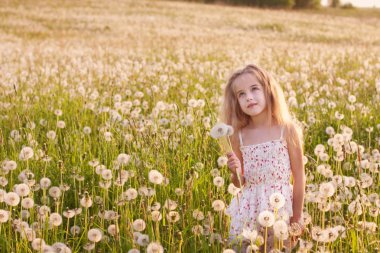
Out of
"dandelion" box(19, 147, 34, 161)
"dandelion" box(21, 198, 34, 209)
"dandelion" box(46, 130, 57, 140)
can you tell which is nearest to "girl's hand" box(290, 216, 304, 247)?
"dandelion" box(21, 198, 34, 209)

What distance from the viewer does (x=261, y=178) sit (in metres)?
3.38

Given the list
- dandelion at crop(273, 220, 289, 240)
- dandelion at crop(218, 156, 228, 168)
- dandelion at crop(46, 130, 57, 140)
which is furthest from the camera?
dandelion at crop(46, 130, 57, 140)

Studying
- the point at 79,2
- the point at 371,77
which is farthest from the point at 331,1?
the point at 371,77

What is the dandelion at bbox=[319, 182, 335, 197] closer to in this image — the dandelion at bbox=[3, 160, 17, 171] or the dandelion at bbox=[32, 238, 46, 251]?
the dandelion at bbox=[32, 238, 46, 251]

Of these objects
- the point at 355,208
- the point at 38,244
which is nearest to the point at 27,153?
the point at 38,244

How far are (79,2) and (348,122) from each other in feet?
126

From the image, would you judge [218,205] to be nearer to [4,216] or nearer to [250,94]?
[250,94]

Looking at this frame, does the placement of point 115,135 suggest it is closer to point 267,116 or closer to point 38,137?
point 38,137

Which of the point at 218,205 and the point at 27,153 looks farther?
the point at 27,153

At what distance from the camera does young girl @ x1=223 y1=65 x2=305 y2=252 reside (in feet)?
10.7

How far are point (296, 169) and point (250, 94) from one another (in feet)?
1.67

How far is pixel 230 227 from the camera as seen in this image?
10.7ft

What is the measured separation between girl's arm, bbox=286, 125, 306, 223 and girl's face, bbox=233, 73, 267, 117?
22 cm

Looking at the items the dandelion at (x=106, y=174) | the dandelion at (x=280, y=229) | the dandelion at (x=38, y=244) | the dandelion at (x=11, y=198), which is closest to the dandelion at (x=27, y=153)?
the dandelion at (x=106, y=174)
